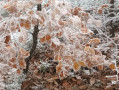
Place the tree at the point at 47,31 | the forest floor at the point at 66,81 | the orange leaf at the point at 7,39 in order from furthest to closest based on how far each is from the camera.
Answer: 1. the forest floor at the point at 66,81
2. the orange leaf at the point at 7,39
3. the tree at the point at 47,31

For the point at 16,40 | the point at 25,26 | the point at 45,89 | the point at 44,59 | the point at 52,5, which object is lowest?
the point at 45,89

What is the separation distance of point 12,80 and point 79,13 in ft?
4.99

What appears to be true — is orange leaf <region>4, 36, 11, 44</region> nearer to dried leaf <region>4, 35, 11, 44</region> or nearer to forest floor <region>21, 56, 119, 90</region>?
dried leaf <region>4, 35, 11, 44</region>

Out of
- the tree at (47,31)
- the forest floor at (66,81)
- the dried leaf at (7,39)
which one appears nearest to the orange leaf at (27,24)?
the tree at (47,31)

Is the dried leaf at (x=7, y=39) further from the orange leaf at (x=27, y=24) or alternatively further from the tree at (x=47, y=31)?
the orange leaf at (x=27, y=24)

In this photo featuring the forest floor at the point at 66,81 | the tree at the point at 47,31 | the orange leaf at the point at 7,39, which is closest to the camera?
the tree at the point at 47,31

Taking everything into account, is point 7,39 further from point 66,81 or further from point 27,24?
point 66,81

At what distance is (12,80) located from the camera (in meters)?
2.96

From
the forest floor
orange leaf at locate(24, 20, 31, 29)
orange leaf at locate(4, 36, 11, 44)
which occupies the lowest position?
the forest floor

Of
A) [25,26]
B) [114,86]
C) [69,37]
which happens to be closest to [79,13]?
[69,37]

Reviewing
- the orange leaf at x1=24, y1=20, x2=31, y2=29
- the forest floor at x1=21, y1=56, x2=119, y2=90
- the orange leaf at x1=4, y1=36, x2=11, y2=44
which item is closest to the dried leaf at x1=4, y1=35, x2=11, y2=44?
the orange leaf at x1=4, y1=36, x2=11, y2=44

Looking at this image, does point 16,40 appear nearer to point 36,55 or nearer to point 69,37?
point 69,37

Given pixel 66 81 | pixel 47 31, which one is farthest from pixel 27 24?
pixel 66 81

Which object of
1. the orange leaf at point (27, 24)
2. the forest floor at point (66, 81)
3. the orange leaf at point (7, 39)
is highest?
the orange leaf at point (27, 24)
